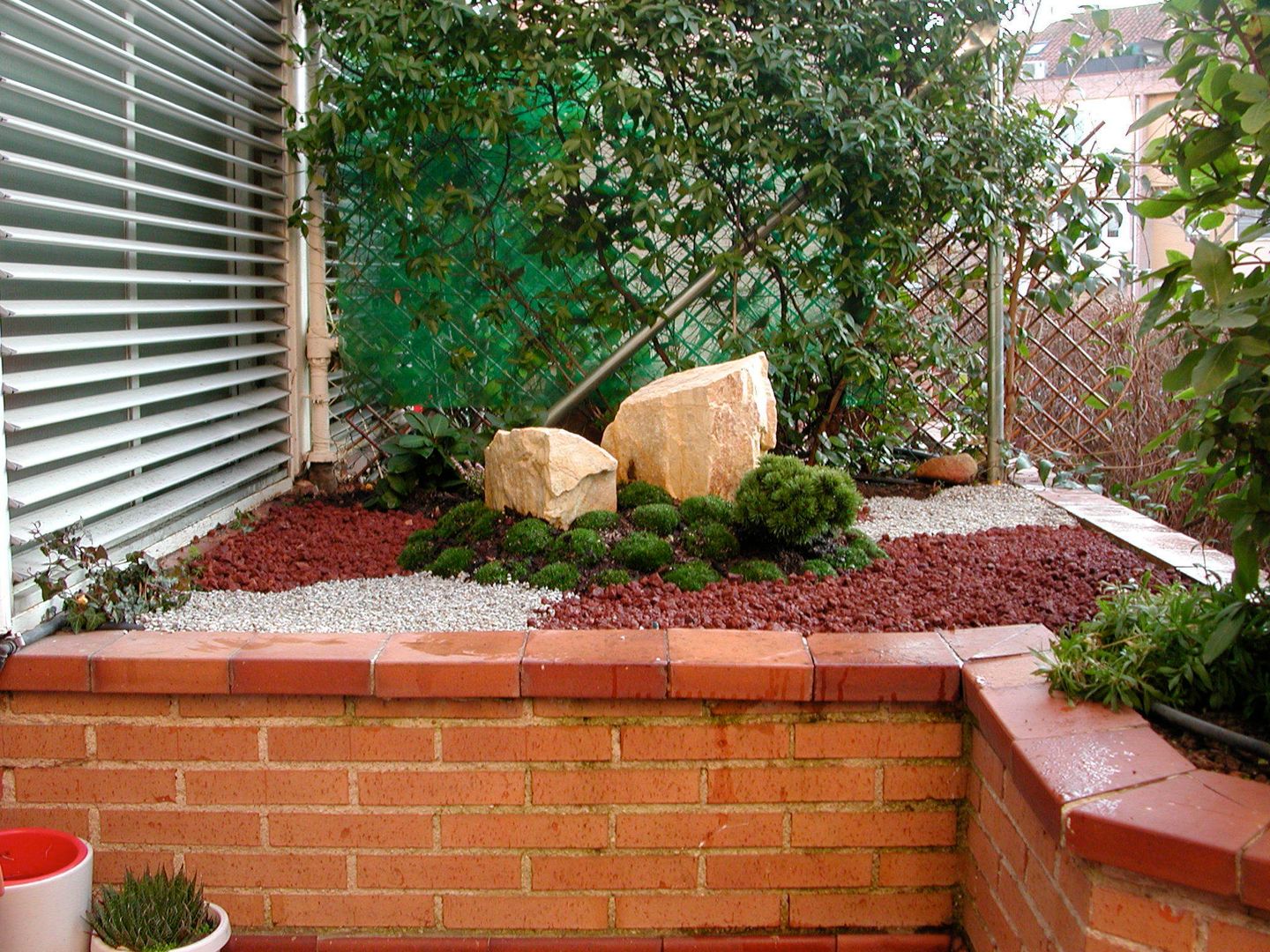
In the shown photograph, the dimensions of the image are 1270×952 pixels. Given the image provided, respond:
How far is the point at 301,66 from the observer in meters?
4.47

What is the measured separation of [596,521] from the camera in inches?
140

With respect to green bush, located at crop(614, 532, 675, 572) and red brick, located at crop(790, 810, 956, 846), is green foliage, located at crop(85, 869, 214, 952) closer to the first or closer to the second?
red brick, located at crop(790, 810, 956, 846)

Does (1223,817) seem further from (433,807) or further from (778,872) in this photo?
(433,807)

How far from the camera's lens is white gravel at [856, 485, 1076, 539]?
4035 mm

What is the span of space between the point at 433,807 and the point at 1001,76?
3930 mm

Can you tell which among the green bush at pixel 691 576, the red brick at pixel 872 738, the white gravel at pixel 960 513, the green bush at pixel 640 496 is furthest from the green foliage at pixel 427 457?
the red brick at pixel 872 738

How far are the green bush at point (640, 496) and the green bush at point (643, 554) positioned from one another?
45 cm

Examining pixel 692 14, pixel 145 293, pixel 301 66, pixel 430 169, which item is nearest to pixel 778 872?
pixel 145 293

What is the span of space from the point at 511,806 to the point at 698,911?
18.2 inches

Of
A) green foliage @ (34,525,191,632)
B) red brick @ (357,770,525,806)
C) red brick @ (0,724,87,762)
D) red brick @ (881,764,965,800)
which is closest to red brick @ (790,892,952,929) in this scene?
red brick @ (881,764,965,800)

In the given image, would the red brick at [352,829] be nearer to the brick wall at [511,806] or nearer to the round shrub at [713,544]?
the brick wall at [511,806]

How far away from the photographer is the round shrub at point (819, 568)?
3314mm

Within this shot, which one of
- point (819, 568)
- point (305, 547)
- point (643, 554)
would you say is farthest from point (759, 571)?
point (305, 547)

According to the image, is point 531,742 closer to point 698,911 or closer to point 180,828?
point 698,911
